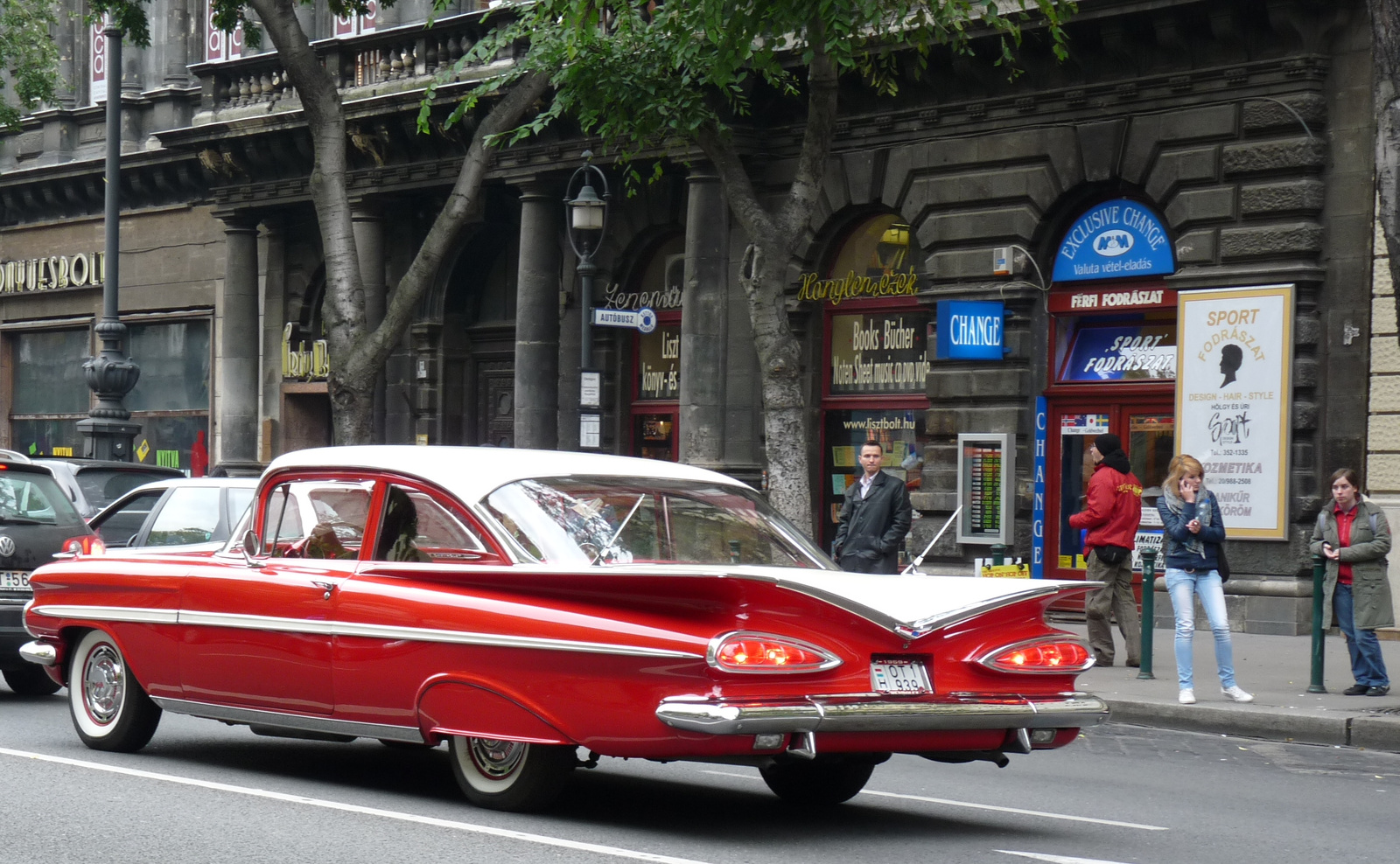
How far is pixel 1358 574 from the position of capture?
42.9 ft

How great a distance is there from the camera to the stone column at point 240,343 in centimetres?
2961

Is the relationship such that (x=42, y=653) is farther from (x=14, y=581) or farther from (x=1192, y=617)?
(x=1192, y=617)

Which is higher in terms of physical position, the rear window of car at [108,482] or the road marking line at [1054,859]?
the rear window of car at [108,482]

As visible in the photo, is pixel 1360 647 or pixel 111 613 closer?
pixel 111 613

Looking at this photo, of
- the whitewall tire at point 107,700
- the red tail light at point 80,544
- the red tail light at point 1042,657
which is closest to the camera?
the red tail light at point 1042,657

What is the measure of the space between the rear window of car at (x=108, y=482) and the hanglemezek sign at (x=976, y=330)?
27.1 feet

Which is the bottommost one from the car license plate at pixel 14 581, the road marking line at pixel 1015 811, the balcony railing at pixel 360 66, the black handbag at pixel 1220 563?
the road marking line at pixel 1015 811

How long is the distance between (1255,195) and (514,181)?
1049cm

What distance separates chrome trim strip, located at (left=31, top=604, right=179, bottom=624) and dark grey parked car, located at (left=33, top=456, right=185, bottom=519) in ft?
21.7

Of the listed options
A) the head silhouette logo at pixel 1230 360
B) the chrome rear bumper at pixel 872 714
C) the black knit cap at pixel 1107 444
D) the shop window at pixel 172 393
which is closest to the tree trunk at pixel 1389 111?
the black knit cap at pixel 1107 444

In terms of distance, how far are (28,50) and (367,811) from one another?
82.2ft

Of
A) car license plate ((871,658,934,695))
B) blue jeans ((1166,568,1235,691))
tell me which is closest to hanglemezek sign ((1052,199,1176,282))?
blue jeans ((1166,568,1235,691))

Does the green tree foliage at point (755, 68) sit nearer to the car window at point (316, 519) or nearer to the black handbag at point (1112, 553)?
the black handbag at point (1112, 553)

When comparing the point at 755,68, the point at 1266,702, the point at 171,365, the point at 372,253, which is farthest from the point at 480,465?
the point at 171,365
